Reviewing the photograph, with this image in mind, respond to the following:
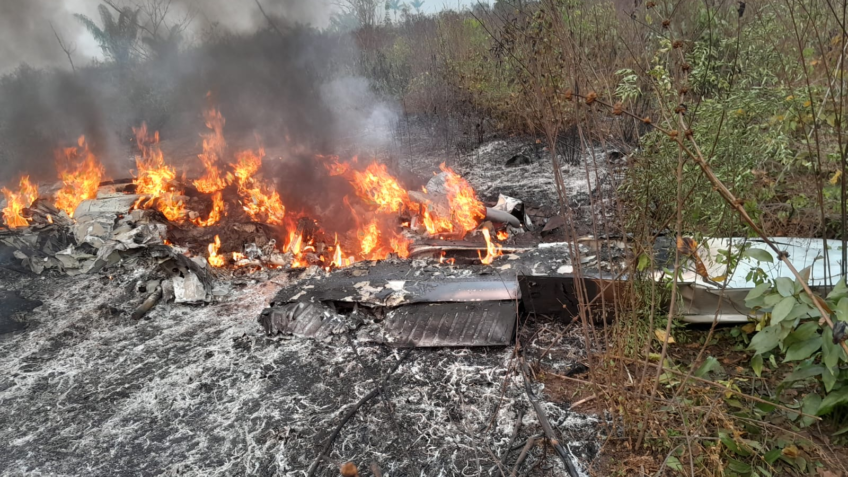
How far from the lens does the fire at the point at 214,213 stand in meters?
7.44

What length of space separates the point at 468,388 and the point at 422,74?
1049cm

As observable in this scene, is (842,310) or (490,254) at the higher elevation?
(842,310)

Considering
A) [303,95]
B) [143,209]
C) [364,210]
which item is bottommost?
[364,210]

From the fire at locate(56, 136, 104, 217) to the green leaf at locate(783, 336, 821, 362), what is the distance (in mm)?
9858

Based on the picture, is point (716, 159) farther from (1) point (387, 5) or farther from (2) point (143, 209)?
(1) point (387, 5)

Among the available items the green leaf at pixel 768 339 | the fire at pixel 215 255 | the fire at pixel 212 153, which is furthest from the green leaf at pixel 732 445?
the fire at pixel 212 153

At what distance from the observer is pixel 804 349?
221cm

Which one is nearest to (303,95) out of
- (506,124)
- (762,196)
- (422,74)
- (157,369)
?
(422,74)

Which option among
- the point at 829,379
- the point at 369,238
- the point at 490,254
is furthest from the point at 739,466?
the point at 369,238

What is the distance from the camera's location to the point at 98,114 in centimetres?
1305

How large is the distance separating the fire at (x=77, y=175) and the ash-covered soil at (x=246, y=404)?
4.39m

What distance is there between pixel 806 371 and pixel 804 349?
229 millimetres

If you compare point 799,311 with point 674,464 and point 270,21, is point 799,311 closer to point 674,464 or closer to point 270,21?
point 674,464

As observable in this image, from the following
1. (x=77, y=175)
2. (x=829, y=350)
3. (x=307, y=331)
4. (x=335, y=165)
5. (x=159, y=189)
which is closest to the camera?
(x=829, y=350)
